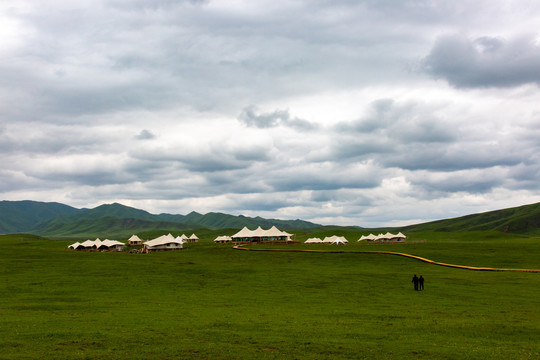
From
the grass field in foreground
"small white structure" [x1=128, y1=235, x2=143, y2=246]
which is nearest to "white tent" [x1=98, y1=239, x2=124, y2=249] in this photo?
"small white structure" [x1=128, y1=235, x2=143, y2=246]

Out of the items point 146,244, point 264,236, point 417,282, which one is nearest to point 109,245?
point 146,244

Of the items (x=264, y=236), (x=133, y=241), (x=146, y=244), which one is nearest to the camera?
(x=146, y=244)

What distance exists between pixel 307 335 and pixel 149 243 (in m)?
110

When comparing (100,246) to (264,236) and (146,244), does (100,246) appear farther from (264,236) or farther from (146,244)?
(264,236)

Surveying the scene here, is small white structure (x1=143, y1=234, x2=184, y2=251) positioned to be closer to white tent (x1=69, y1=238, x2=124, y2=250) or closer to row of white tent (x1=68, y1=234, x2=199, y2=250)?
row of white tent (x1=68, y1=234, x2=199, y2=250)

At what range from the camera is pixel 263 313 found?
113 feet

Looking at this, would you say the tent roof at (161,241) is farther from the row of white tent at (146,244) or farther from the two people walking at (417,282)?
the two people walking at (417,282)

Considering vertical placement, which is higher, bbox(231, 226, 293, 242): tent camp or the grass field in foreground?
bbox(231, 226, 293, 242): tent camp

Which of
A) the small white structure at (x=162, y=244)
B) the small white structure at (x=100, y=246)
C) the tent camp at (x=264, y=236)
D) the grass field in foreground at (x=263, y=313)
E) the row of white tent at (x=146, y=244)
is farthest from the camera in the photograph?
the tent camp at (x=264, y=236)

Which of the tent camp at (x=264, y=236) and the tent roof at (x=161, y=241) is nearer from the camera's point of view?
the tent roof at (x=161, y=241)

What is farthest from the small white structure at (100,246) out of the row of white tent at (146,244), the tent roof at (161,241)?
the tent roof at (161,241)

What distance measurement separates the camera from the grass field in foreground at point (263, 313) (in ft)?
73.5

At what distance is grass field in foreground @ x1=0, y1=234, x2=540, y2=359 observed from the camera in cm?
2241

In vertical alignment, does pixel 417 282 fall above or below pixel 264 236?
below
